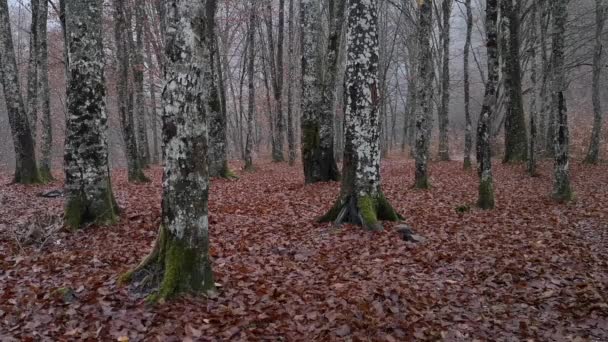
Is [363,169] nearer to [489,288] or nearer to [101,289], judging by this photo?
[489,288]

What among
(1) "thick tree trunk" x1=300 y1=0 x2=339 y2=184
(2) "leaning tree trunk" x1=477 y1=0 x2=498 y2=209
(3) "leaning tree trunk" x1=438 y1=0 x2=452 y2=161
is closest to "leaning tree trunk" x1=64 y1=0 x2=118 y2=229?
(1) "thick tree trunk" x1=300 y1=0 x2=339 y2=184

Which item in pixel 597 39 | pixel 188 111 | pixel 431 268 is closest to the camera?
pixel 188 111

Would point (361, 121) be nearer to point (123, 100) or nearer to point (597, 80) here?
point (123, 100)

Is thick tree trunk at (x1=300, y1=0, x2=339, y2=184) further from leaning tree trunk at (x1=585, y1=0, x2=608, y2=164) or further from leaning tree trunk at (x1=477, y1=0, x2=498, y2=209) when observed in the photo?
leaning tree trunk at (x1=585, y1=0, x2=608, y2=164)

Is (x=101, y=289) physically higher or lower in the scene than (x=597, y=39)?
lower

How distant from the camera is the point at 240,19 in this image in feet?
84.7

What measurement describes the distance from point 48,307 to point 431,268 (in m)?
5.24

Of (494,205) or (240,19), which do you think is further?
(240,19)

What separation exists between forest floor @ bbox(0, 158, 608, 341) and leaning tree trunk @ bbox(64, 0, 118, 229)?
20.1 inches

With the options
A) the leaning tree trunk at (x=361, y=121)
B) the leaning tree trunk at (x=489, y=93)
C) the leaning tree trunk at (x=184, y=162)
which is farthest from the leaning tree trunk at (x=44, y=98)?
the leaning tree trunk at (x=489, y=93)

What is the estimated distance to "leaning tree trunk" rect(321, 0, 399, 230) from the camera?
27.9ft

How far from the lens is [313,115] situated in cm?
1377

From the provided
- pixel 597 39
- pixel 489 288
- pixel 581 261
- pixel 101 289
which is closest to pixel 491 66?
pixel 581 261

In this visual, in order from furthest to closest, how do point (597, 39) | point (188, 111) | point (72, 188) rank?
point (597, 39), point (72, 188), point (188, 111)
